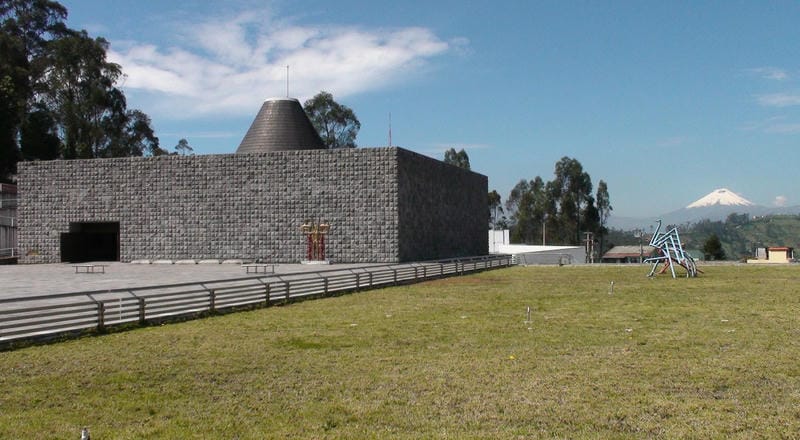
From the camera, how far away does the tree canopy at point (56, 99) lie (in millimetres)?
63125

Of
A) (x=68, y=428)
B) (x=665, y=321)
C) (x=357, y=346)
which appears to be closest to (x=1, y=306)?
(x=357, y=346)

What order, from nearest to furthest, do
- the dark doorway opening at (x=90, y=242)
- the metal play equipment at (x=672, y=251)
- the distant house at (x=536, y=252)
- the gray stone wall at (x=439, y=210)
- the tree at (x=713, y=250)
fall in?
the metal play equipment at (x=672, y=251), the gray stone wall at (x=439, y=210), the dark doorway opening at (x=90, y=242), the distant house at (x=536, y=252), the tree at (x=713, y=250)

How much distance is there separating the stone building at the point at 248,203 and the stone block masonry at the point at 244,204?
7 centimetres

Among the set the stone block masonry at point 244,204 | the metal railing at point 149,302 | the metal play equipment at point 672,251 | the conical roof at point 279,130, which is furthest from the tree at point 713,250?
the metal railing at point 149,302

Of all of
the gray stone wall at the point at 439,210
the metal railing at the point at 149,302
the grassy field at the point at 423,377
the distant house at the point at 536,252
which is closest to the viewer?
the grassy field at the point at 423,377

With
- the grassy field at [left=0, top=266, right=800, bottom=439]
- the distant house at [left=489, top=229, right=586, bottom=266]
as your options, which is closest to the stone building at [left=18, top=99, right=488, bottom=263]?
the distant house at [left=489, top=229, right=586, bottom=266]

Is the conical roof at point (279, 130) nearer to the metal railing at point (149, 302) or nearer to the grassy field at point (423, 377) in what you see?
the metal railing at point (149, 302)

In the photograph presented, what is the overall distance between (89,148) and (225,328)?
189 ft

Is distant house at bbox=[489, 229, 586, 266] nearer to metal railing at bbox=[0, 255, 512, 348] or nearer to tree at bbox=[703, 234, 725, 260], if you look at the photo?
metal railing at bbox=[0, 255, 512, 348]

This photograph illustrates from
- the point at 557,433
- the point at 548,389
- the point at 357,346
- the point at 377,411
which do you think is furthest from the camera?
the point at 357,346

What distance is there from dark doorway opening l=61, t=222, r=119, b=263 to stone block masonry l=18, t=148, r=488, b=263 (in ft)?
2.14

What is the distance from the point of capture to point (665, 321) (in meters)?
14.5

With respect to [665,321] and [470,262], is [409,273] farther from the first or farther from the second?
[665,321]

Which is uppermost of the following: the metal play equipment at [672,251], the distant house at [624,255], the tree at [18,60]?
the tree at [18,60]
